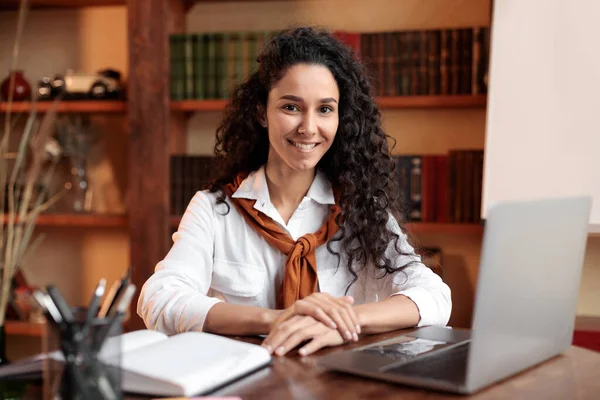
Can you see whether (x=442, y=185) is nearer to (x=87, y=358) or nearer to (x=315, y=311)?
(x=315, y=311)

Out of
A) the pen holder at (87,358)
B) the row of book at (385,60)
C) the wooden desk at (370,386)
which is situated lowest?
the wooden desk at (370,386)

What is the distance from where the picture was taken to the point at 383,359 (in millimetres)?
1164

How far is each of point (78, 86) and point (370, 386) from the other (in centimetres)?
231

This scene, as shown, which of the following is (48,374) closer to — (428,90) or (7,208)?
(428,90)

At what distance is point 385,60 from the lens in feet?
9.09

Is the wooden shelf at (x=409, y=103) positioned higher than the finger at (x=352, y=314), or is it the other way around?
the wooden shelf at (x=409, y=103)

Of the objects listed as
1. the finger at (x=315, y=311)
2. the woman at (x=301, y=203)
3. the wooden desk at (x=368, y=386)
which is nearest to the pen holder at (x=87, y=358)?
the wooden desk at (x=368, y=386)

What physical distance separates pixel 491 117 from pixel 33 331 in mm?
1965

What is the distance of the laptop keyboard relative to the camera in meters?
1.05

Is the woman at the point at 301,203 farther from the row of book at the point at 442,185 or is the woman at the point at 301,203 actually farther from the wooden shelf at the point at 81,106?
the wooden shelf at the point at 81,106

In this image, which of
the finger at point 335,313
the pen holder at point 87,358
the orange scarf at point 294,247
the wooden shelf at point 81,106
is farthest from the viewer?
the wooden shelf at point 81,106

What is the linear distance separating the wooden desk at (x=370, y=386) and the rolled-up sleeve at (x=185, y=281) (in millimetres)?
393

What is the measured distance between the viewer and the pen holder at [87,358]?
0.82 metres

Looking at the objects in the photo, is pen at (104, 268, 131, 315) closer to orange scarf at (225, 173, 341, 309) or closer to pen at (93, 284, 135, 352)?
pen at (93, 284, 135, 352)
